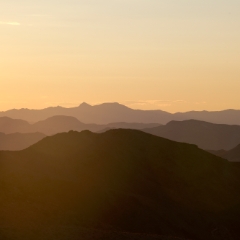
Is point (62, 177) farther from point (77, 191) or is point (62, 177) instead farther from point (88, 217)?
point (88, 217)

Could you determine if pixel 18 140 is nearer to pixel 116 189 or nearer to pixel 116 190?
pixel 116 189

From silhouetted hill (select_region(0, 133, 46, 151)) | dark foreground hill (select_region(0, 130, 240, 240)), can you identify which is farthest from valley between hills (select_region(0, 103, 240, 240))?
silhouetted hill (select_region(0, 133, 46, 151))

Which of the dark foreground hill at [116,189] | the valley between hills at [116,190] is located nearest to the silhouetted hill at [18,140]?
the valley between hills at [116,190]

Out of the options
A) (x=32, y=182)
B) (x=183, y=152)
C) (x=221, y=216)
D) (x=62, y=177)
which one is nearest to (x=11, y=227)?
(x=32, y=182)

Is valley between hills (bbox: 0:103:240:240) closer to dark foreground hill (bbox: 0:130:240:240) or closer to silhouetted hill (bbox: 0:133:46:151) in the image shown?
dark foreground hill (bbox: 0:130:240:240)

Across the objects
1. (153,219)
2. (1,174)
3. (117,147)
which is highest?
(117,147)

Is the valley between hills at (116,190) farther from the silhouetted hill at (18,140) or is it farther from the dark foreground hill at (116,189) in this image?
the silhouetted hill at (18,140)
